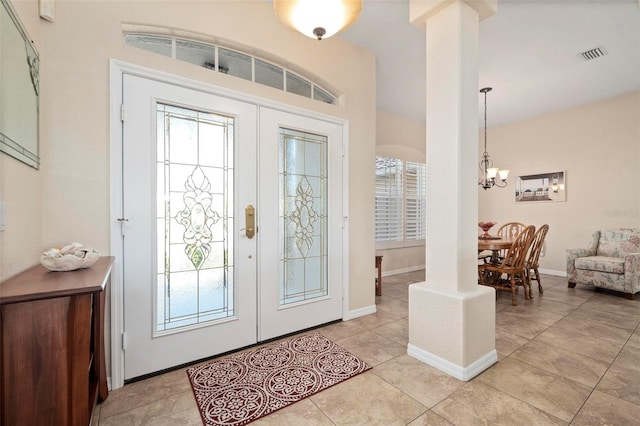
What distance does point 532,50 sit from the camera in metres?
3.38

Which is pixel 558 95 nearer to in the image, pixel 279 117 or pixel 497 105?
pixel 497 105

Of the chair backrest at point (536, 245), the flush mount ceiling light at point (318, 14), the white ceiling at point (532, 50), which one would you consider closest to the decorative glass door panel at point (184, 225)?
the flush mount ceiling light at point (318, 14)

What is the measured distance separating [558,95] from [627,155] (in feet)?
4.91

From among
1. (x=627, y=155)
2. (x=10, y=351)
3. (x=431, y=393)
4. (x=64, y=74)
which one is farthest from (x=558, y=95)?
(x=10, y=351)

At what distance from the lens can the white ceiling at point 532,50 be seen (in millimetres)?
2760

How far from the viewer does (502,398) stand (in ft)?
5.89

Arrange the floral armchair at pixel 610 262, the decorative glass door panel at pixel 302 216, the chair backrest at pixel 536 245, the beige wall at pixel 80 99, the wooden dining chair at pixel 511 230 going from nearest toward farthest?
1. the beige wall at pixel 80 99
2. the decorative glass door panel at pixel 302 216
3. the floral armchair at pixel 610 262
4. the chair backrest at pixel 536 245
5. the wooden dining chair at pixel 511 230

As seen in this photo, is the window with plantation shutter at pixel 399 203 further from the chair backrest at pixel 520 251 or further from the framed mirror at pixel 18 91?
the framed mirror at pixel 18 91

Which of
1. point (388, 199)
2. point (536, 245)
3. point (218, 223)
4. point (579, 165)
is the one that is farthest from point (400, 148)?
point (218, 223)

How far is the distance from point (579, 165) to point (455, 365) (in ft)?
17.2

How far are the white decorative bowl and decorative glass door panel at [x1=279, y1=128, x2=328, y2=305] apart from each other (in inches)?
58.6

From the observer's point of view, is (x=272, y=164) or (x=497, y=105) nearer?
(x=272, y=164)

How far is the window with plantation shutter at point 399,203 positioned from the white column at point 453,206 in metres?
3.11

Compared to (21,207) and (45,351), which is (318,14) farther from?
(45,351)
